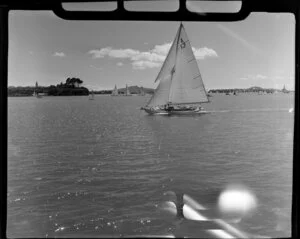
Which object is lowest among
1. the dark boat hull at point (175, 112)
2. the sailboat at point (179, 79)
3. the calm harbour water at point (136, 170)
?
the calm harbour water at point (136, 170)

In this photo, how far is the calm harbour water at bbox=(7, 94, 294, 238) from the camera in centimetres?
944

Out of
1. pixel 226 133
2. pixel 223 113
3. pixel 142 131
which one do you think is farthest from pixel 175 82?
pixel 223 113

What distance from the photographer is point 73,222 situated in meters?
9.62

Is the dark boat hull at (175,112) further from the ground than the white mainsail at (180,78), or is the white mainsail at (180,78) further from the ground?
the white mainsail at (180,78)

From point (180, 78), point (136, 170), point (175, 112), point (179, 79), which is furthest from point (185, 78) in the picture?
point (136, 170)

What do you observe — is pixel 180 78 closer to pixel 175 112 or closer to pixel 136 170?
pixel 175 112

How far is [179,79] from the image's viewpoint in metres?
21.0

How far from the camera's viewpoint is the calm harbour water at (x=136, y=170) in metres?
9.44

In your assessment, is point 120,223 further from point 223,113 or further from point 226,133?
point 223,113

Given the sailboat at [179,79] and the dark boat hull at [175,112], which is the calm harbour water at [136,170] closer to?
the dark boat hull at [175,112]

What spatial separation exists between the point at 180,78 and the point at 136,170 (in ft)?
26.0

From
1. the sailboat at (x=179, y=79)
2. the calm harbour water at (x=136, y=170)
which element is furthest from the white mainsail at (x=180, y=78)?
the calm harbour water at (x=136, y=170)

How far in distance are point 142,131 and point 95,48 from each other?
76.1 ft

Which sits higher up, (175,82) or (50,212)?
(175,82)
